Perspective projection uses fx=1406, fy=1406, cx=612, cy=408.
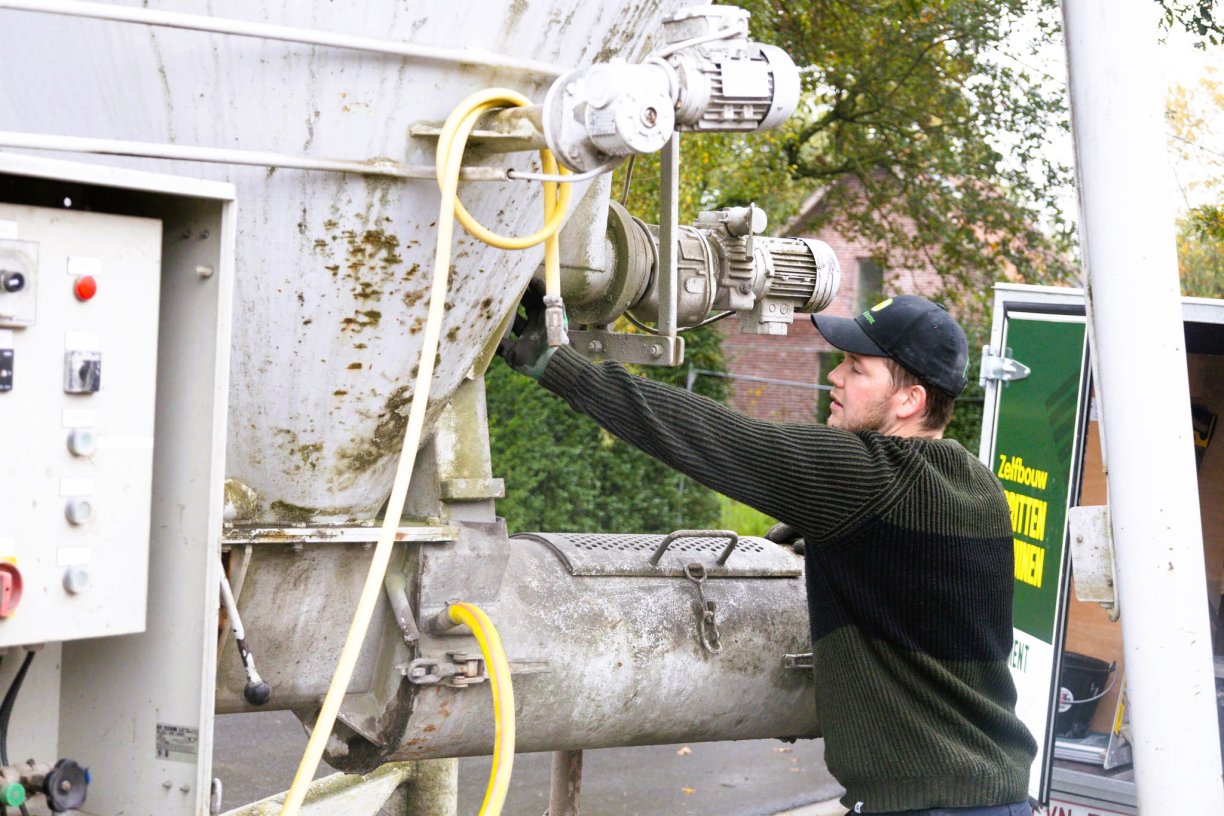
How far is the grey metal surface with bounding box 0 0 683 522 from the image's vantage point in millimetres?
2082

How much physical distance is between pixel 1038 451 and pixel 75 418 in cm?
290

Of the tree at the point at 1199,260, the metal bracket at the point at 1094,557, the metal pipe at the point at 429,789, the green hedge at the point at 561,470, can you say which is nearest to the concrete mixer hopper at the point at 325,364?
the metal bracket at the point at 1094,557

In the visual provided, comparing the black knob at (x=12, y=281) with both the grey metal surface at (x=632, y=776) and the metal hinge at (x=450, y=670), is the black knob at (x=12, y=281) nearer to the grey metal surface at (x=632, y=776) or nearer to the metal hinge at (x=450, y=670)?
the metal hinge at (x=450, y=670)

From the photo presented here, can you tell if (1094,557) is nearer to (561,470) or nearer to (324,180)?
(324,180)

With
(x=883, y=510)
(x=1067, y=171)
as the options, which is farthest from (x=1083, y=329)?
(x=1067, y=171)

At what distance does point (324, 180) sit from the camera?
223 cm

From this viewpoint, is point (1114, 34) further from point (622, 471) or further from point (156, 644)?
point (622, 471)

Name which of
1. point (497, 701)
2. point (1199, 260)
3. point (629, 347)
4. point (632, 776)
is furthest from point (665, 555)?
point (1199, 260)

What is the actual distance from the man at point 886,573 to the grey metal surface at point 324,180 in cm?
35

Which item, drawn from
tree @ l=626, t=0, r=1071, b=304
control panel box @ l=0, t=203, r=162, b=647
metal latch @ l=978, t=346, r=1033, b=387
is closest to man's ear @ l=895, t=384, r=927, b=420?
metal latch @ l=978, t=346, r=1033, b=387

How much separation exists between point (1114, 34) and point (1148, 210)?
0.29 m

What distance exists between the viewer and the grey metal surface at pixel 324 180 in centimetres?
208

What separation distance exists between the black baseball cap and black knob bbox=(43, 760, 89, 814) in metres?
1.63

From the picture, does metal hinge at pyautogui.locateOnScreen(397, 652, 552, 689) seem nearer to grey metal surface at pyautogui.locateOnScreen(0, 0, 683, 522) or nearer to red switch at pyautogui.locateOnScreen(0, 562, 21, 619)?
grey metal surface at pyautogui.locateOnScreen(0, 0, 683, 522)
